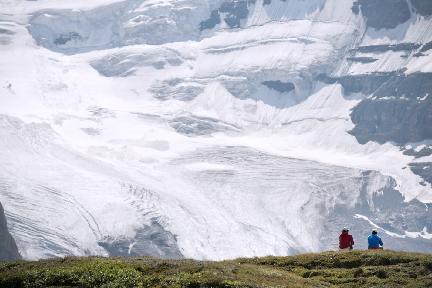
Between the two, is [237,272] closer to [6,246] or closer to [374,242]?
[374,242]

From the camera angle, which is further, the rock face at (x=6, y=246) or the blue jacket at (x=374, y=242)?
the rock face at (x=6, y=246)

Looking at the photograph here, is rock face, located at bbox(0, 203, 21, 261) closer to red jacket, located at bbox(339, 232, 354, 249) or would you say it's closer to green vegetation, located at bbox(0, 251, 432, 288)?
red jacket, located at bbox(339, 232, 354, 249)

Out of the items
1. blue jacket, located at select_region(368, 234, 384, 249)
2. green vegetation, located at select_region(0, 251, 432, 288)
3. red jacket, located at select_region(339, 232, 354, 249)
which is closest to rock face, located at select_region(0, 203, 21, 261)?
red jacket, located at select_region(339, 232, 354, 249)

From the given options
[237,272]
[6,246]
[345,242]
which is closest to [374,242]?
[345,242]

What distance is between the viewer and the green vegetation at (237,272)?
3997 centimetres

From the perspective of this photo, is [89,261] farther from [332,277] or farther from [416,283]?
[416,283]

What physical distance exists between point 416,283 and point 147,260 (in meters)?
13.1

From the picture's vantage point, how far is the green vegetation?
131 ft

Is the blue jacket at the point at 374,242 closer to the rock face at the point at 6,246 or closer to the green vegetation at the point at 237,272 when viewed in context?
the green vegetation at the point at 237,272

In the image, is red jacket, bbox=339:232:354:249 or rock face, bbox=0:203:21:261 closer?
red jacket, bbox=339:232:354:249

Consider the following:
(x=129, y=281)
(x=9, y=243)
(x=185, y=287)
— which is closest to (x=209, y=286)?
(x=185, y=287)

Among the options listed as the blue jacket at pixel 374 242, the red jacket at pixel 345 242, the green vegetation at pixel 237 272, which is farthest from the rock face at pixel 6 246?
the green vegetation at pixel 237 272

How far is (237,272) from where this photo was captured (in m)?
43.2

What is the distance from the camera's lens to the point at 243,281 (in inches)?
1564
